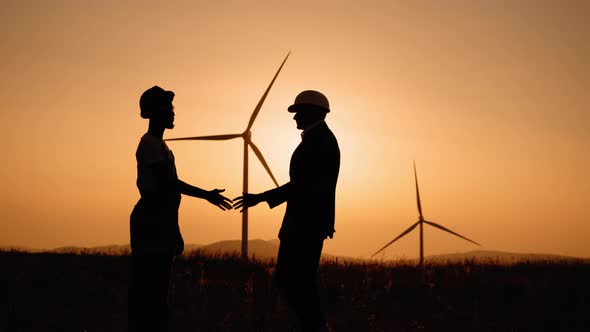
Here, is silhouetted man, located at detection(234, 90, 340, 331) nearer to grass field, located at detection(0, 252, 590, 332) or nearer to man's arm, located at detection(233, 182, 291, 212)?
man's arm, located at detection(233, 182, 291, 212)

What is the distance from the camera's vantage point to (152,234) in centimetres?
730

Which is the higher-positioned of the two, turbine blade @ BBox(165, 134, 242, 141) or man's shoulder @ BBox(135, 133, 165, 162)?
turbine blade @ BBox(165, 134, 242, 141)

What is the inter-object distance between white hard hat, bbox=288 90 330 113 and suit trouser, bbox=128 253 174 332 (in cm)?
238

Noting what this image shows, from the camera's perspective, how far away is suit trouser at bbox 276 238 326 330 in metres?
7.85

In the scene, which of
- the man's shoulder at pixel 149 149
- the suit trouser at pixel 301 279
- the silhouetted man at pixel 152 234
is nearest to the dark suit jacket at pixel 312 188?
the suit trouser at pixel 301 279

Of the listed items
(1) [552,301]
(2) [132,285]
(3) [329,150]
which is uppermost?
(3) [329,150]

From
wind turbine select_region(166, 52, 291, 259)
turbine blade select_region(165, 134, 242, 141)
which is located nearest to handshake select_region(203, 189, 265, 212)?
wind turbine select_region(166, 52, 291, 259)

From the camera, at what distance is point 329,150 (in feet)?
26.6

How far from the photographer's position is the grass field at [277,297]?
34.4 ft

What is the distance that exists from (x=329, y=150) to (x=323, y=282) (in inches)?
243

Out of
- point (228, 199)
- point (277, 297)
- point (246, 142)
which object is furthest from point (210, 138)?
point (228, 199)

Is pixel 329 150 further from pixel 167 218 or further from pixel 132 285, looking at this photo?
pixel 132 285

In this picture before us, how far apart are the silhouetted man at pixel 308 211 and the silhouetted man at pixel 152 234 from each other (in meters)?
1.33

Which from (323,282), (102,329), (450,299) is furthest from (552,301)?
(102,329)
